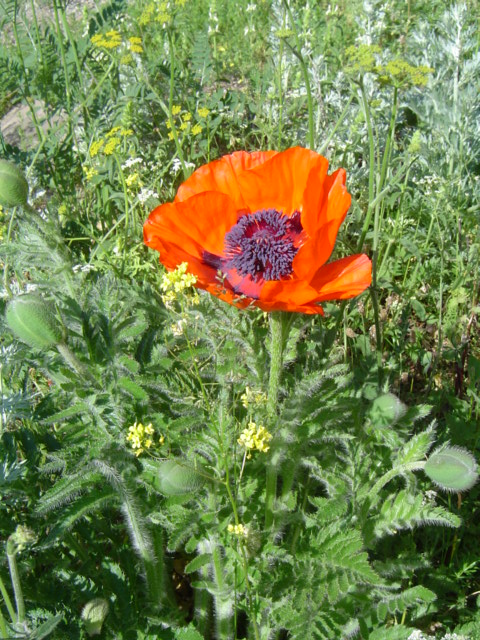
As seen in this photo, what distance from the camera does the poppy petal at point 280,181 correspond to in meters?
1.73

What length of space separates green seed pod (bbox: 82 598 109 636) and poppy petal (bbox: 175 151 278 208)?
3.61ft

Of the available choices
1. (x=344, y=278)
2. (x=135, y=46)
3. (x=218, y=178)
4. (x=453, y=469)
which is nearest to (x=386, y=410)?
(x=453, y=469)

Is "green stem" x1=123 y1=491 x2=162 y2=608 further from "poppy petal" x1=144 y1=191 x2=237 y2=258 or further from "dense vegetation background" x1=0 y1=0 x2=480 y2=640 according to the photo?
"poppy petal" x1=144 y1=191 x2=237 y2=258

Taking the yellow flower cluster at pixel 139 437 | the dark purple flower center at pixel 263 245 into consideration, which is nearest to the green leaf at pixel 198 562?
the yellow flower cluster at pixel 139 437

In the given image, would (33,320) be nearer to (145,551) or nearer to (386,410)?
(145,551)

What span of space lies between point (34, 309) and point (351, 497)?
102cm

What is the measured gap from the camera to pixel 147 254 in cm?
322

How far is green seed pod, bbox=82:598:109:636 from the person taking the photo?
1.61 metres

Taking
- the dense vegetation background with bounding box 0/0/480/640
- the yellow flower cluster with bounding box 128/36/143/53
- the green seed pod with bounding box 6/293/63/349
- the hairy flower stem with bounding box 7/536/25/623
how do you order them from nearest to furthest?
1. the hairy flower stem with bounding box 7/536/25/623
2. the green seed pod with bounding box 6/293/63/349
3. the dense vegetation background with bounding box 0/0/480/640
4. the yellow flower cluster with bounding box 128/36/143/53

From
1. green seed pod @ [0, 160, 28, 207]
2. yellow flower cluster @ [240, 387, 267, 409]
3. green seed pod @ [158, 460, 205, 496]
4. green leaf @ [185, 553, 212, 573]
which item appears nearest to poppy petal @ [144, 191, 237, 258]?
green seed pod @ [0, 160, 28, 207]

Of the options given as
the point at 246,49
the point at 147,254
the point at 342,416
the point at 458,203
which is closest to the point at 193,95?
the point at 246,49

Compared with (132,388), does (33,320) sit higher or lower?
higher

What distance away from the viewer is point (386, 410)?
1.84 m

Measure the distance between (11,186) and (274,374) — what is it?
820 mm
